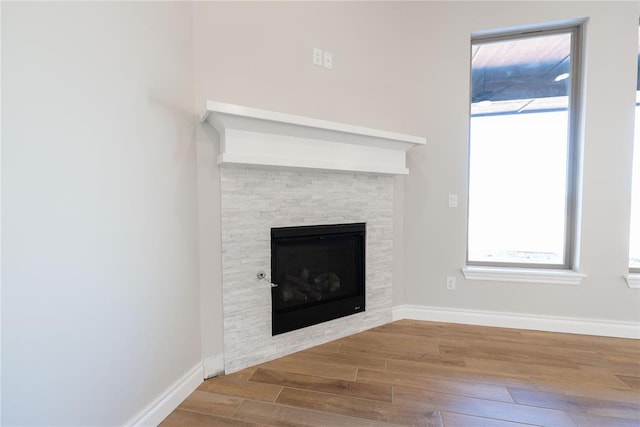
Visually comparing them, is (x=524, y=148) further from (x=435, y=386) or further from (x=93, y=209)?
(x=93, y=209)

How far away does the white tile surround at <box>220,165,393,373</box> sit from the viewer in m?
1.75

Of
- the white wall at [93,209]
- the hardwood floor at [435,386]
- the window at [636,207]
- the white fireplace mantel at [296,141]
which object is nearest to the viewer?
the white wall at [93,209]

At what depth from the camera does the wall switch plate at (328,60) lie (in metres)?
2.17

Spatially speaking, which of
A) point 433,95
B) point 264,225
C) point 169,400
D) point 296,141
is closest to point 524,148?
point 433,95

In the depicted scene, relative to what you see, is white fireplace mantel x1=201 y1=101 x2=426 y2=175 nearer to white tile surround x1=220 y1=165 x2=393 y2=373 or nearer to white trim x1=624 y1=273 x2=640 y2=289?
white tile surround x1=220 y1=165 x2=393 y2=373

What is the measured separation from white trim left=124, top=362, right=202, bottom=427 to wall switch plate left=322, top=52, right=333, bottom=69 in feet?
7.19

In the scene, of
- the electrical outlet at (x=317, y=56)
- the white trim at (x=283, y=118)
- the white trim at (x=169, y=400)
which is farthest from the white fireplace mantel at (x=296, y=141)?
the white trim at (x=169, y=400)

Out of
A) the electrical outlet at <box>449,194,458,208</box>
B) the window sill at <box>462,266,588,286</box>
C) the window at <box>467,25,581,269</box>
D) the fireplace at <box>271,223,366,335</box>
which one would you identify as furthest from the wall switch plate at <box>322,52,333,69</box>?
the window sill at <box>462,266,588,286</box>

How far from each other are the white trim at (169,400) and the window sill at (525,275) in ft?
7.21

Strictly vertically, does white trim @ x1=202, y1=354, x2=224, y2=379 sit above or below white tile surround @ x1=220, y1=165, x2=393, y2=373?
below

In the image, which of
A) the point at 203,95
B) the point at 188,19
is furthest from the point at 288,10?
the point at 203,95

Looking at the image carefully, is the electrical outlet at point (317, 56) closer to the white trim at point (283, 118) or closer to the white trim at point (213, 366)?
the white trim at point (283, 118)

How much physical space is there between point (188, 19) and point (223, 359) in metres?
1.99

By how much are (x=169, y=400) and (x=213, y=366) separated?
314mm
